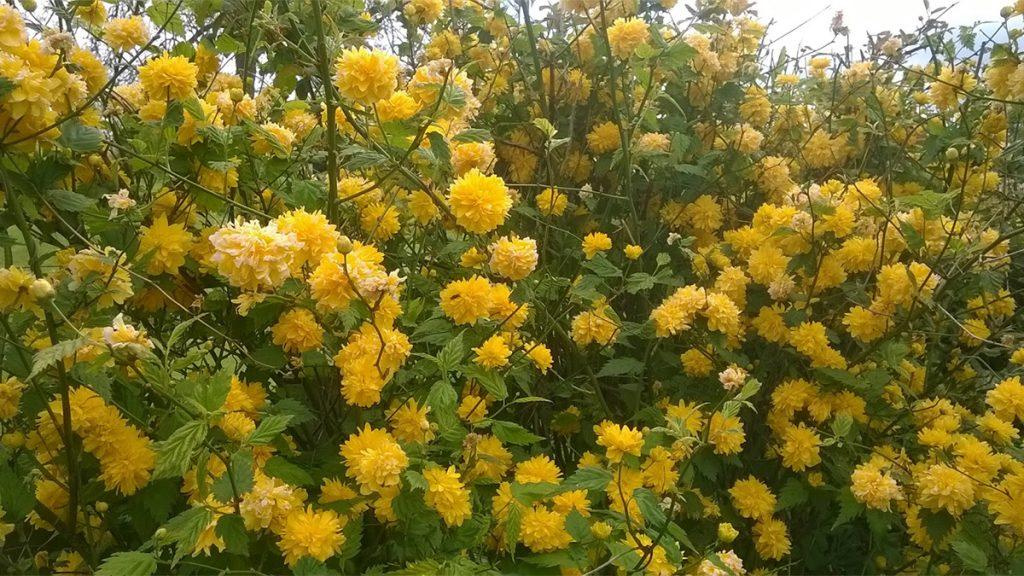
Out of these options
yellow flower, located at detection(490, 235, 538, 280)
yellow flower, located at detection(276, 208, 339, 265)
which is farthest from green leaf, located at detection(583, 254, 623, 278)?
yellow flower, located at detection(276, 208, 339, 265)

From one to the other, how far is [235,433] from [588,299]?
949 millimetres

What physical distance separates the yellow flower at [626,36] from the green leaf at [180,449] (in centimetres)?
157

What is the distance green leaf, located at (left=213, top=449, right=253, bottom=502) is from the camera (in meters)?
1.09

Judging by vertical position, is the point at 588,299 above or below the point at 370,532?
above

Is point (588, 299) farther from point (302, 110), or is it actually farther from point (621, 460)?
point (302, 110)

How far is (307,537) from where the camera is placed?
118cm

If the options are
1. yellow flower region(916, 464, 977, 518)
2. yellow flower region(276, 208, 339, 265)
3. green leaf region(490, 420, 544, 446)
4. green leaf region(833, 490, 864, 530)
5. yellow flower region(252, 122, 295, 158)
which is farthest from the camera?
green leaf region(833, 490, 864, 530)

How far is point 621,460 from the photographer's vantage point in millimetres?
1478

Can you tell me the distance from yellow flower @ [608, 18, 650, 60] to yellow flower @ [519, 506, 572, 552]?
1353mm

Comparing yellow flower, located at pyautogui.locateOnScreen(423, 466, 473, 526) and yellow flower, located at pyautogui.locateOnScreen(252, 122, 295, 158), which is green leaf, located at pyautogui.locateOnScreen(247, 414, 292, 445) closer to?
yellow flower, located at pyautogui.locateOnScreen(423, 466, 473, 526)

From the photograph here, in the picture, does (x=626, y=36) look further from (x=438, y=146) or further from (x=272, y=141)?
(x=272, y=141)

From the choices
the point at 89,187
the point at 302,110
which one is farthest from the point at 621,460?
the point at 89,187

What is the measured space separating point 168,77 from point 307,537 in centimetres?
94

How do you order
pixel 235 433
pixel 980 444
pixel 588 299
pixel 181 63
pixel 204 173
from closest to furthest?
pixel 235 433, pixel 181 63, pixel 204 173, pixel 980 444, pixel 588 299
